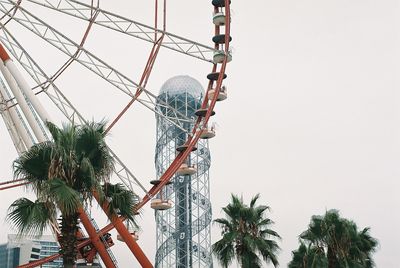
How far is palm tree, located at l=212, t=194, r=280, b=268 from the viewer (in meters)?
28.0

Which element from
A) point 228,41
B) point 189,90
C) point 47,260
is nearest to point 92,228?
point 47,260

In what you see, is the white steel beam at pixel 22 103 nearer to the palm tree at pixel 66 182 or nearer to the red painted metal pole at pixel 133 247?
the red painted metal pole at pixel 133 247

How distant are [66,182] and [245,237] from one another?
10.1 m

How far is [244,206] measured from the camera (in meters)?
29.0

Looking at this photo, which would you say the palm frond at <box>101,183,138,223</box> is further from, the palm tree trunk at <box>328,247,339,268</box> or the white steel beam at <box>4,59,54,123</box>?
the palm tree trunk at <box>328,247,339,268</box>

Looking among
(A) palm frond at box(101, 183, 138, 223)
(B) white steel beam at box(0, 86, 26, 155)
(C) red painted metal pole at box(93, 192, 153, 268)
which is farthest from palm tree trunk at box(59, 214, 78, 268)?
(B) white steel beam at box(0, 86, 26, 155)

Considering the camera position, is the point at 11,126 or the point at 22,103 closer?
the point at 22,103

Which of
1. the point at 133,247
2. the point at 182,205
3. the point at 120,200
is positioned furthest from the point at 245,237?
the point at 182,205

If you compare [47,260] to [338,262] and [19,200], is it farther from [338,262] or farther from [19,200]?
[338,262]

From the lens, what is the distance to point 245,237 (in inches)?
1107

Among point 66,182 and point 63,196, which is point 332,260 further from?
point 63,196

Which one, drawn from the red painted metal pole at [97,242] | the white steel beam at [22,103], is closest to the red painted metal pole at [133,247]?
the red painted metal pole at [97,242]

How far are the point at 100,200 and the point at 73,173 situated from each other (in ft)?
4.28

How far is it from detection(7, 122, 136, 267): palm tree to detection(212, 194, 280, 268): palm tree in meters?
7.67
